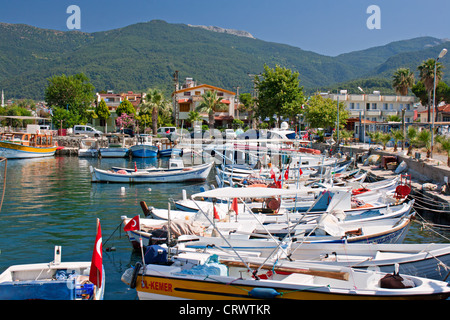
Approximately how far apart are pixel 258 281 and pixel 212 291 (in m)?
1.01

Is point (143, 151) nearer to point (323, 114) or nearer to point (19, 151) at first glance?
point (19, 151)

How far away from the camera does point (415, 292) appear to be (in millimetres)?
8039

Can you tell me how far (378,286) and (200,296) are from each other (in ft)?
12.9

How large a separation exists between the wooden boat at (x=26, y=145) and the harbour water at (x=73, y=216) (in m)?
13.6

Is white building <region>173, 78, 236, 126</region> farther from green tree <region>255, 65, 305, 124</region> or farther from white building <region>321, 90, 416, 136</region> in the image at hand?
white building <region>321, 90, 416, 136</region>

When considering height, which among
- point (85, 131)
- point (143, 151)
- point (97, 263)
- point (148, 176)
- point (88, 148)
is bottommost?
point (148, 176)

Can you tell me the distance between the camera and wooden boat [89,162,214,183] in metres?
31.2

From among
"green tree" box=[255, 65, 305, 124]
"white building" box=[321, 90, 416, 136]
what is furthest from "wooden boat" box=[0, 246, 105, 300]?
"white building" box=[321, 90, 416, 136]

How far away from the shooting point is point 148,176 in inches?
1234

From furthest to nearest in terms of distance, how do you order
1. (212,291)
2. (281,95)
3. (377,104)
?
1. (377,104)
2. (281,95)
3. (212,291)

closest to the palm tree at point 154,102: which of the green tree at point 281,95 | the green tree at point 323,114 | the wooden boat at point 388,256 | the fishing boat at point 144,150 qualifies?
the fishing boat at point 144,150

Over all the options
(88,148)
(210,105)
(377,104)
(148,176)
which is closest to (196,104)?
(210,105)
